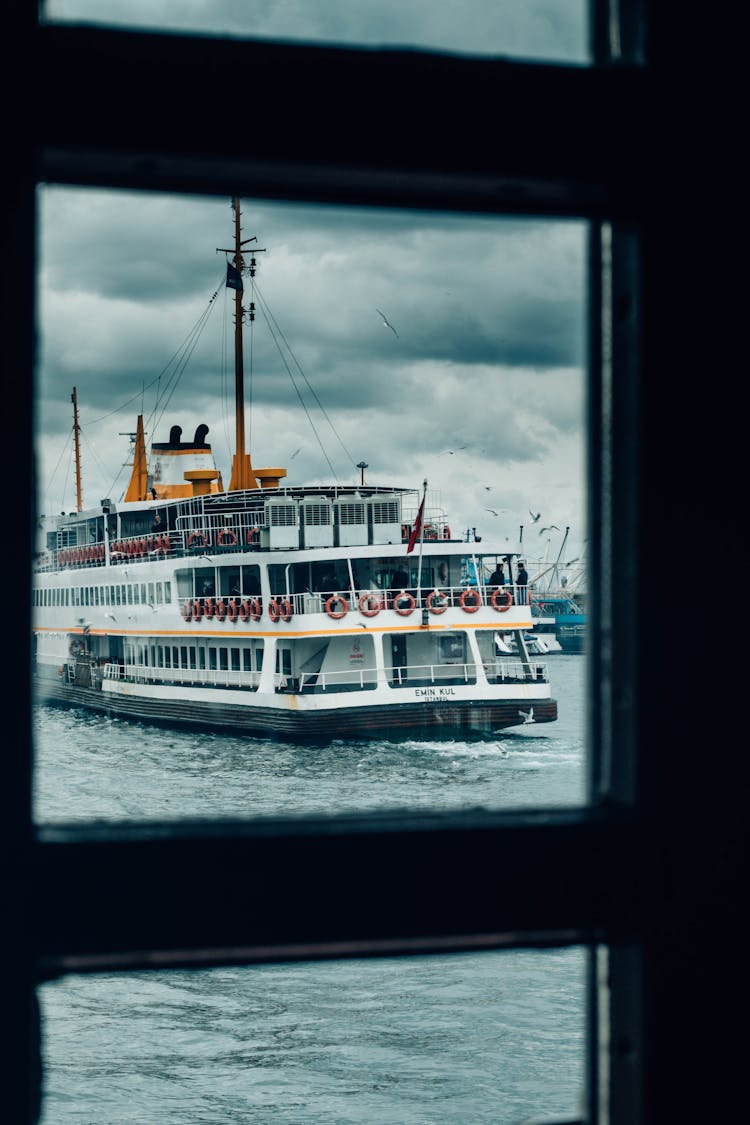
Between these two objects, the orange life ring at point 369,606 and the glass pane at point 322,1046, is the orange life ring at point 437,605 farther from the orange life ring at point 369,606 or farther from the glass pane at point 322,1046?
the glass pane at point 322,1046

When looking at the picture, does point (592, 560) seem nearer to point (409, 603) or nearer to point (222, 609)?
point (409, 603)

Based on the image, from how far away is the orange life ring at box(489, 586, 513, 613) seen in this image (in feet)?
86.3

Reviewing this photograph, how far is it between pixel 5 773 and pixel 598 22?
2.84ft

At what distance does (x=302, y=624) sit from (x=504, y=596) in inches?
166

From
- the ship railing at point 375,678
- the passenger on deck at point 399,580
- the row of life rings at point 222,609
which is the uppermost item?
the passenger on deck at point 399,580

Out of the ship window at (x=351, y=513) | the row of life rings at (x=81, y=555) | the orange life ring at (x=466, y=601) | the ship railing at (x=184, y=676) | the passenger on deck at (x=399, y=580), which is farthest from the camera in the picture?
the row of life rings at (x=81, y=555)

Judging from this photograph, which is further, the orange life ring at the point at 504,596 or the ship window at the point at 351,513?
the ship window at the point at 351,513

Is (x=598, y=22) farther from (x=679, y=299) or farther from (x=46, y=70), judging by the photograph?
→ (x=46, y=70)

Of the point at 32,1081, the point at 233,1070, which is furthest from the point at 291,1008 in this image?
the point at 32,1081

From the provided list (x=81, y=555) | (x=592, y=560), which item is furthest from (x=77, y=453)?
(x=592, y=560)

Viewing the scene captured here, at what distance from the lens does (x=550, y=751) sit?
26.6 m

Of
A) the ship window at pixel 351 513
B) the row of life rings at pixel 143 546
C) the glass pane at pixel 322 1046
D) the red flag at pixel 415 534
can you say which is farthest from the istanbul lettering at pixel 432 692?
the glass pane at pixel 322 1046

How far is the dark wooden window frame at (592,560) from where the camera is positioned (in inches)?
39.9

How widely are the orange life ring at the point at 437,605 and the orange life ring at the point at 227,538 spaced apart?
518cm
